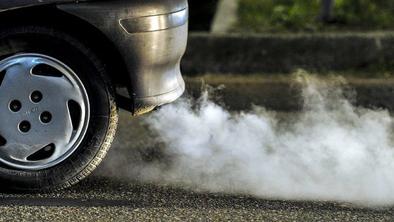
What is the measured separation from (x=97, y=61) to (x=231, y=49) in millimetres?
2871

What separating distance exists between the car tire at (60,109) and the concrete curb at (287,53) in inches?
105

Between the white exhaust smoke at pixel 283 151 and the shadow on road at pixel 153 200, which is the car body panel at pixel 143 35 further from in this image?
the white exhaust smoke at pixel 283 151

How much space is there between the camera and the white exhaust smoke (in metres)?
4.54

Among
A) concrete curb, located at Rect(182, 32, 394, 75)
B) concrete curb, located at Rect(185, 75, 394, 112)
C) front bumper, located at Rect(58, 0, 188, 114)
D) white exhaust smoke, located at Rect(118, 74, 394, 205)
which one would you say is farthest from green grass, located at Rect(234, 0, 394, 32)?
front bumper, located at Rect(58, 0, 188, 114)

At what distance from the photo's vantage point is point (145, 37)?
4250mm

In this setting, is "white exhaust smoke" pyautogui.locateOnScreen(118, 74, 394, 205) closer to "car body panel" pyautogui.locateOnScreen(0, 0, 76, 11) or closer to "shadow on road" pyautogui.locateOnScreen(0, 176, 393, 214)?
"shadow on road" pyautogui.locateOnScreen(0, 176, 393, 214)

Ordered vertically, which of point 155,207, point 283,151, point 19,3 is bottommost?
point 155,207

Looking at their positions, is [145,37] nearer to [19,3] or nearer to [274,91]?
[19,3]

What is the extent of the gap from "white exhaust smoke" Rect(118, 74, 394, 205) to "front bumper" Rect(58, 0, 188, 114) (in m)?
0.58

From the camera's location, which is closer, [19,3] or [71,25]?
[19,3]

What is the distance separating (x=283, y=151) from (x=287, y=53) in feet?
6.77

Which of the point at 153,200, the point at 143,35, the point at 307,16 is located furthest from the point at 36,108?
the point at 307,16

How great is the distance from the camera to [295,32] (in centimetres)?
727

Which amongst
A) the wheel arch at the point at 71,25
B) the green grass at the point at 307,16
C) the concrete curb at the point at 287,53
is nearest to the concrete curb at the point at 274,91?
the concrete curb at the point at 287,53
